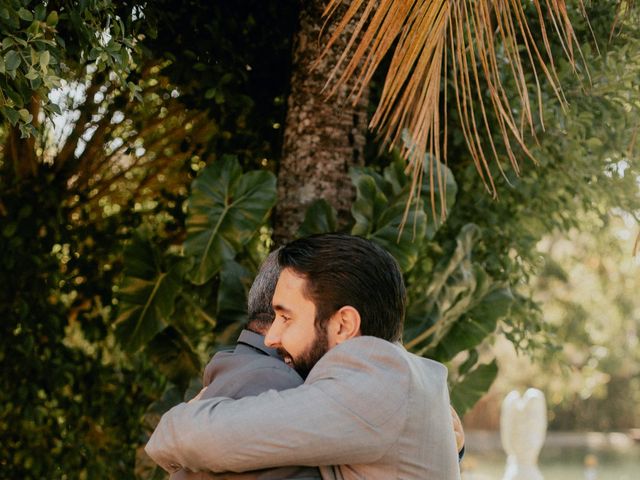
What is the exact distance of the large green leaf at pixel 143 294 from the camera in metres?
4.94

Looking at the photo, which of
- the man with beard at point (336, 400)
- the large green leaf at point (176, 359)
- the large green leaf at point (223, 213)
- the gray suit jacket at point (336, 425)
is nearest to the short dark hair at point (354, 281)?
the man with beard at point (336, 400)

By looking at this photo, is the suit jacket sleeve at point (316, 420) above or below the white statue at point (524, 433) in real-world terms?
above

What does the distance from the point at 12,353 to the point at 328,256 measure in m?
3.90

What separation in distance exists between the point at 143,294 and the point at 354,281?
9.30 ft

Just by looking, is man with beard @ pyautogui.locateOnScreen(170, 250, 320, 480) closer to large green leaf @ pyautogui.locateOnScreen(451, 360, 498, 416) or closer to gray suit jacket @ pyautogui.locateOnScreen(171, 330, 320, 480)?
gray suit jacket @ pyautogui.locateOnScreen(171, 330, 320, 480)

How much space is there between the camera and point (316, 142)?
4.86m

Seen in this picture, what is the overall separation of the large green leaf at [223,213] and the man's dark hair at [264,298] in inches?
79.6

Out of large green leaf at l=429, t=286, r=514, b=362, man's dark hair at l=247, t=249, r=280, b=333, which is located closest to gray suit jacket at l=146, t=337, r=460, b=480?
man's dark hair at l=247, t=249, r=280, b=333

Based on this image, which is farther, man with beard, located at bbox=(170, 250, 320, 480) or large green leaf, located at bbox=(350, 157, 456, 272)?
large green leaf, located at bbox=(350, 157, 456, 272)

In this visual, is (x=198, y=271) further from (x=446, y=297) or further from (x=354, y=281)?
(x=354, y=281)

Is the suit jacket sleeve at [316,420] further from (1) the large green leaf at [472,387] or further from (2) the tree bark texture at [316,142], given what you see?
(1) the large green leaf at [472,387]

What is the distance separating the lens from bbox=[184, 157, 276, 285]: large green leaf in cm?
468

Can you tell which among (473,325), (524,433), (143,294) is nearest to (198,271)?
(143,294)

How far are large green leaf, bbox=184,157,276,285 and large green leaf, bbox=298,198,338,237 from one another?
187mm
